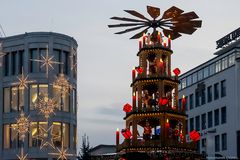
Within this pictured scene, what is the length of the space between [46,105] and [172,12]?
1867 inches

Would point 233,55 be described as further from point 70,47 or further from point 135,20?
point 135,20

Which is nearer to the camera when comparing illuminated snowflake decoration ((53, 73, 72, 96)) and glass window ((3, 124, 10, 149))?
illuminated snowflake decoration ((53, 73, 72, 96))

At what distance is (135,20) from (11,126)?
4841 cm

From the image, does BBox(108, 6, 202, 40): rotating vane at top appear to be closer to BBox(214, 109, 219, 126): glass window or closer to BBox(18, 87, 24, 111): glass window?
BBox(18, 87, 24, 111): glass window

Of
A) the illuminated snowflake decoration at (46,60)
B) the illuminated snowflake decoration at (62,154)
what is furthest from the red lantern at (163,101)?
the illuminated snowflake decoration at (46,60)

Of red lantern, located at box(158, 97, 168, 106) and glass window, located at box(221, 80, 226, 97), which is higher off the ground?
glass window, located at box(221, 80, 226, 97)

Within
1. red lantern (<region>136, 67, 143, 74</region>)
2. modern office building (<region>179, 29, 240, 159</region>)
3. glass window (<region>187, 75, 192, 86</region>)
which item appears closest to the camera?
red lantern (<region>136, 67, 143, 74</region>)

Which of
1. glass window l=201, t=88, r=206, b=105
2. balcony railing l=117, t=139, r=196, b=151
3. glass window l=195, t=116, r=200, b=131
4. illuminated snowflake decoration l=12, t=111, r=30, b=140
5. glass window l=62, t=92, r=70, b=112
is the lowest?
balcony railing l=117, t=139, r=196, b=151

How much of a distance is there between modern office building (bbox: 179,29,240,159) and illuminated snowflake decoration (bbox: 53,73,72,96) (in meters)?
20.2

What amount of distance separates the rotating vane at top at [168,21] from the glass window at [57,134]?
4520 centimetres

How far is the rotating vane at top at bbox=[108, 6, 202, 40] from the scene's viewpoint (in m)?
36.9

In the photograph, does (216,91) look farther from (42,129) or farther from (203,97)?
(42,129)

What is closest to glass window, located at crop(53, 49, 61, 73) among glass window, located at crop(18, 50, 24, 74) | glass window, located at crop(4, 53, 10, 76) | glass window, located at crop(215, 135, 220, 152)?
glass window, located at crop(18, 50, 24, 74)

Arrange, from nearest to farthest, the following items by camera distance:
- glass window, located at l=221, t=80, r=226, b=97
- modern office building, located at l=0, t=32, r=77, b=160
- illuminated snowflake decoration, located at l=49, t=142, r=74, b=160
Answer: illuminated snowflake decoration, located at l=49, t=142, r=74, b=160, modern office building, located at l=0, t=32, r=77, b=160, glass window, located at l=221, t=80, r=226, b=97
